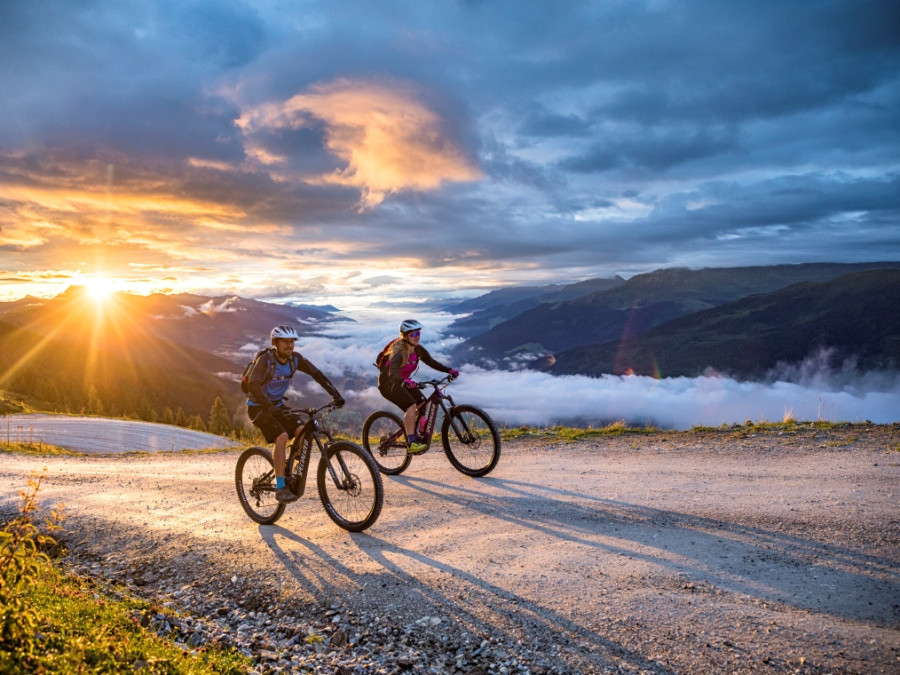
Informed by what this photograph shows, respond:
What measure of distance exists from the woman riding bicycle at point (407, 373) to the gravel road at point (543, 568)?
1.09 metres

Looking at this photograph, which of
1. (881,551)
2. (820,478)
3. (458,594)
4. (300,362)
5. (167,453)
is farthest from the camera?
(167,453)

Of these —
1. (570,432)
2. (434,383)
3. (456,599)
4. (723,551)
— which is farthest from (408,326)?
(570,432)

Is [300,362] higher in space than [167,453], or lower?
higher

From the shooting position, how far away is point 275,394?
8219 millimetres

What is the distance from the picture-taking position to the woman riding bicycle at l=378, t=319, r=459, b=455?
1071 centimetres

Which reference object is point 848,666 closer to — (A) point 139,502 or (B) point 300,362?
(B) point 300,362

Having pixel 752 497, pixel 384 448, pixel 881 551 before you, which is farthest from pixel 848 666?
pixel 384 448

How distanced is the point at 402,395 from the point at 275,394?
A: 3215 mm

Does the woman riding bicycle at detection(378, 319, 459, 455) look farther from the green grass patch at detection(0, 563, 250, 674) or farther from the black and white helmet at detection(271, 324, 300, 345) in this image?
the green grass patch at detection(0, 563, 250, 674)

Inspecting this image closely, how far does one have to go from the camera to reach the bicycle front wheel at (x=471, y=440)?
10711 millimetres

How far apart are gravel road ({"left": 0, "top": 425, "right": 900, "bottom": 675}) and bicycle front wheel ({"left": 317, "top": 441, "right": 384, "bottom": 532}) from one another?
0.28 meters

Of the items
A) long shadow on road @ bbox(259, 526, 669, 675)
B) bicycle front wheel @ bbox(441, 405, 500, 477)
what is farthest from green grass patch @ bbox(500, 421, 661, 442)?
long shadow on road @ bbox(259, 526, 669, 675)

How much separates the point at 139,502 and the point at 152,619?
519 centimetres

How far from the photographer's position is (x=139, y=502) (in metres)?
9.93
